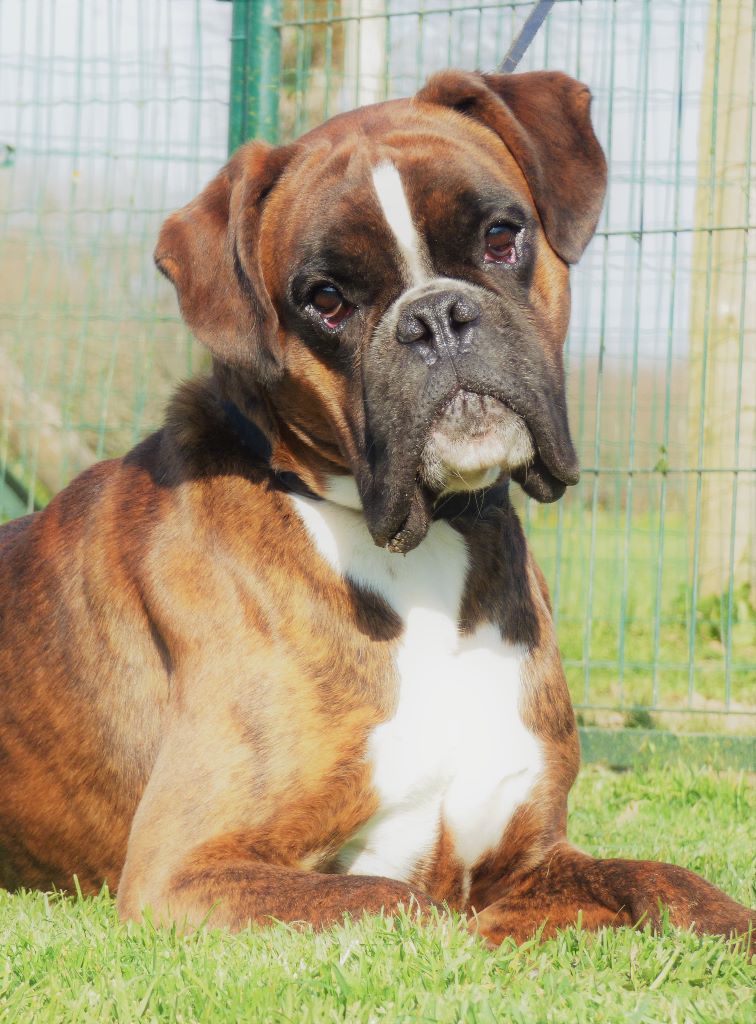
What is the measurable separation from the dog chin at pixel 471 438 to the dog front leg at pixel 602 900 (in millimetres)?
888

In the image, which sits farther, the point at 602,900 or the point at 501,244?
the point at 501,244

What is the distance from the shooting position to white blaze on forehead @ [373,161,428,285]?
283 centimetres

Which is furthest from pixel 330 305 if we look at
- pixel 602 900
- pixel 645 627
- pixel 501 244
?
pixel 645 627

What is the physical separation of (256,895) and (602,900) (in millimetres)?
730

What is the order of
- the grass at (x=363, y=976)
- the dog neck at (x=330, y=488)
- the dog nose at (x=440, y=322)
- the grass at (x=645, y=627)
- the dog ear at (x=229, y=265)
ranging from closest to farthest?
the grass at (x=363, y=976)
the dog nose at (x=440, y=322)
the dog ear at (x=229, y=265)
the dog neck at (x=330, y=488)
the grass at (x=645, y=627)

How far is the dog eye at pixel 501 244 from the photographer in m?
2.94

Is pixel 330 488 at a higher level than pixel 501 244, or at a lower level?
lower

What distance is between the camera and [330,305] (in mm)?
2930

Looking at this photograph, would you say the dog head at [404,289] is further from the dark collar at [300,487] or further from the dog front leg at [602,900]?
the dog front leg at [602,900]

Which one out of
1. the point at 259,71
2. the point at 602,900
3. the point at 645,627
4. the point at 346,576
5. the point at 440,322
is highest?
the point at 259,71

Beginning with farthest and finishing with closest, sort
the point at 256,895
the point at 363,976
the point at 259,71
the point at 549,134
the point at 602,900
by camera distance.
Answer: the point at 259,71
the point at 549,134
the point at 602,900
the point at 256,895
the point at 363,976

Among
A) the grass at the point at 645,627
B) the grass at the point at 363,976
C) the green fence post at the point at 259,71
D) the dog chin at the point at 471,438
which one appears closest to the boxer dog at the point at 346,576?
the dog chin at the point at 471,438

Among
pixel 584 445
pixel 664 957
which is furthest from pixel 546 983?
pixel 584 445

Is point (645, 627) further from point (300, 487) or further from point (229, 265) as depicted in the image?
point (229, 265)
